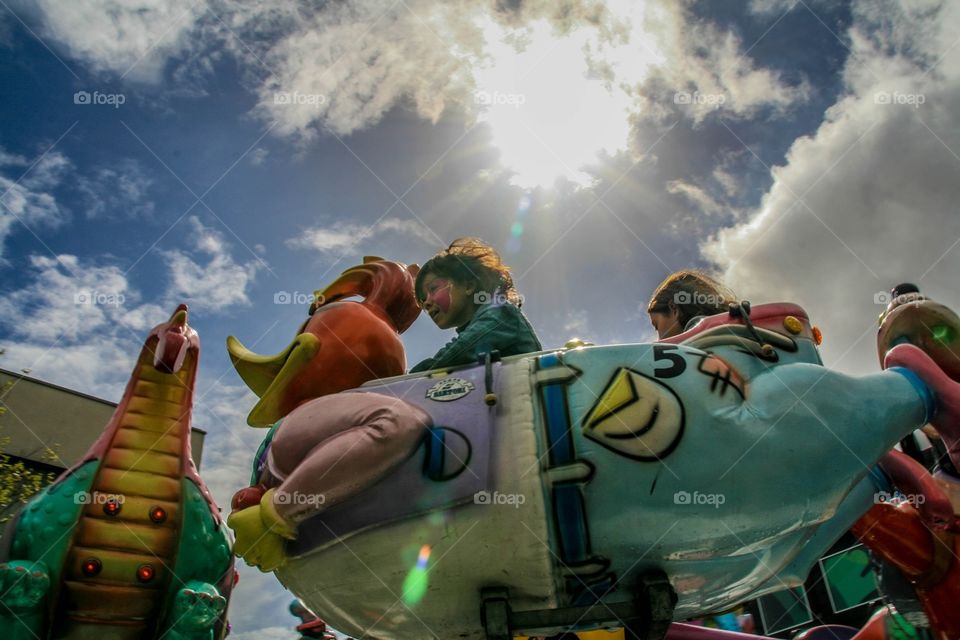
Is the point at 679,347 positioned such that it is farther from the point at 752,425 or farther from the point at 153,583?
the point at 153,583

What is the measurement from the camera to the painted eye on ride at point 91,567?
3125 mm

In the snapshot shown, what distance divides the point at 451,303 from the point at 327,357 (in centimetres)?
54

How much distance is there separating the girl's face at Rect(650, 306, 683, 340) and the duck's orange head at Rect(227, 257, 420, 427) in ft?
3.41

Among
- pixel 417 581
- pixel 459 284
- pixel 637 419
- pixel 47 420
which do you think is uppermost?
pixel 47 420

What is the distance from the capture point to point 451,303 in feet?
9.02

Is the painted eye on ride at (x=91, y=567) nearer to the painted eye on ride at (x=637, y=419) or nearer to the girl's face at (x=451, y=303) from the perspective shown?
the girl's face at (x=451, y=303)

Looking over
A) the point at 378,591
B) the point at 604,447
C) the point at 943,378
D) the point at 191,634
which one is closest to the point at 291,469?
the point at 378,591

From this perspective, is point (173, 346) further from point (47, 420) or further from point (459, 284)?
point (47, 420)

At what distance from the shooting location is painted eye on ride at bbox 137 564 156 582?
10.4 feet

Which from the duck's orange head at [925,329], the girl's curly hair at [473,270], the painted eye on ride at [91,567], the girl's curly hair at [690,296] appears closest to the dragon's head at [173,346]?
the painted eye on ride at [91,567]

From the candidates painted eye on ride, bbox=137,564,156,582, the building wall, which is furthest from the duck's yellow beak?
the building wall

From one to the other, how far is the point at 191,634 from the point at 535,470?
6.85 feet

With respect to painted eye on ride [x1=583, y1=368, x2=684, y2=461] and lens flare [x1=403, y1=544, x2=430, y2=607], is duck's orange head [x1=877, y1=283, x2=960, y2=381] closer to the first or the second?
painted eye on ride [x1=583, y1=368, x2=684, y2=461]

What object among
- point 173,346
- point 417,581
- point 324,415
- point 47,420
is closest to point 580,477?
point 417,581
